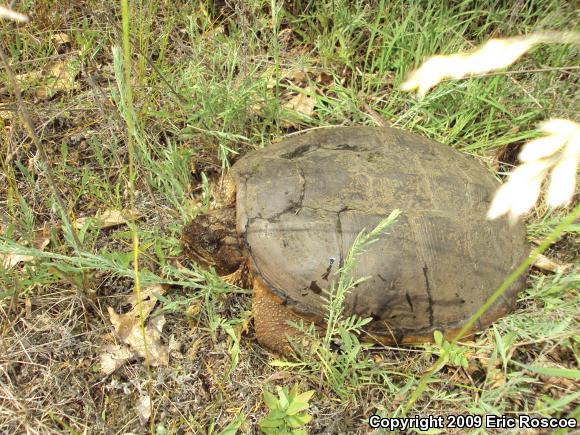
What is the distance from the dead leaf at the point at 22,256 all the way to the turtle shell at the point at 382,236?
1.02m

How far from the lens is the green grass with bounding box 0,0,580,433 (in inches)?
74.7

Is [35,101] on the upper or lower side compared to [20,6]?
lower

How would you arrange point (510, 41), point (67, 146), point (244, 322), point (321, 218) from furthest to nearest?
point (67, 146) → point (244, 322) → point (321, 218) → point (510, 41)

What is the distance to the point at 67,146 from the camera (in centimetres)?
254

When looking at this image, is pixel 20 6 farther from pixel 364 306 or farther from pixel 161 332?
pixel 364 306

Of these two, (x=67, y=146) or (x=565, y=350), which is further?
(x=67, y=146)

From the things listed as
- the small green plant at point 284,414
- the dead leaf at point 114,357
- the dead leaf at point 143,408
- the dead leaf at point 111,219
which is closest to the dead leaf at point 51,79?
the dead leaf at point 111,219

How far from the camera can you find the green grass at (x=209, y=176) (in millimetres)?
1898

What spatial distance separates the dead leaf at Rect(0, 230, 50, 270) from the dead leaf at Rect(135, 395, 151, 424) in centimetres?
84

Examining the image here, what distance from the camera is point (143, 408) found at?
74.0 inches

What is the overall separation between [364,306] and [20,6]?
2611mm

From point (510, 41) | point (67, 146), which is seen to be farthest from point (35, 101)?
point (510, 41)

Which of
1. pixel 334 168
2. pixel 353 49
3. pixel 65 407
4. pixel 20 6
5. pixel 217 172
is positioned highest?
pixel 20 6

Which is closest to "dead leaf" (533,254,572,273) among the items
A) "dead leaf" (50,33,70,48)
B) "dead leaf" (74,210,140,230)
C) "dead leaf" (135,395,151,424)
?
"dead leaf" (135,395,151,424)
